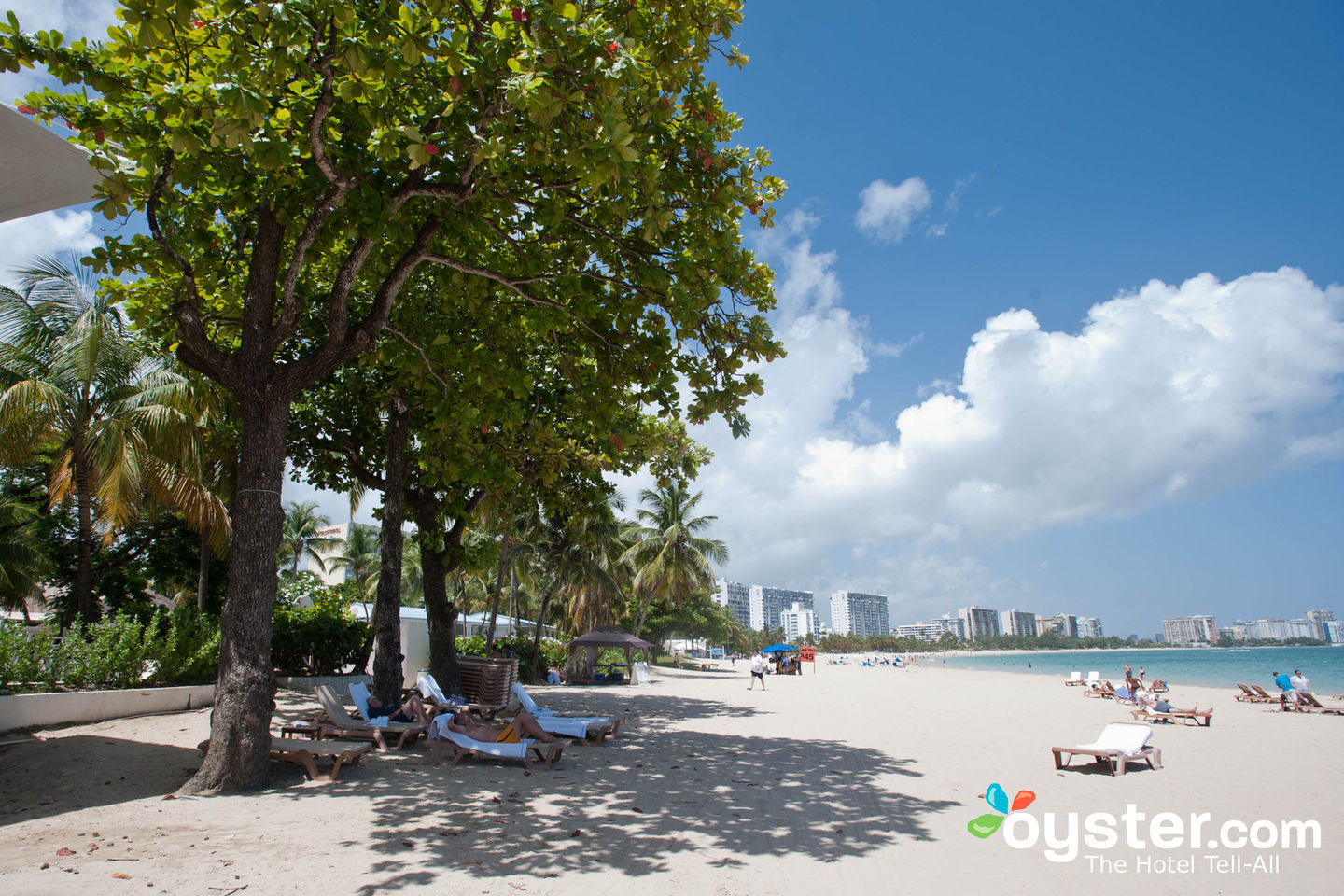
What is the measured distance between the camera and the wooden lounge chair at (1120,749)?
8617 millimetres

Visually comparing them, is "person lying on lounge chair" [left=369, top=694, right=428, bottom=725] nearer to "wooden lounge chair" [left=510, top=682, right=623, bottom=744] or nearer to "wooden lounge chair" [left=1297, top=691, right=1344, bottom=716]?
"wooden lounge chair" [left=510, top=682, right=623, bottom=744]

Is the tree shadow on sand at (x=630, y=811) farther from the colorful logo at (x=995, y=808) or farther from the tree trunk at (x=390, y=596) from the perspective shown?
the tree trunk at (x=390, y=596)

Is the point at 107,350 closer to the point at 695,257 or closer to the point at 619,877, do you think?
the point at 695,257

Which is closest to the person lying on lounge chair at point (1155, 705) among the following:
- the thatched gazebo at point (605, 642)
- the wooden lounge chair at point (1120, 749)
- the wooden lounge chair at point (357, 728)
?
the wooden lounge chair at point (1120, 749)

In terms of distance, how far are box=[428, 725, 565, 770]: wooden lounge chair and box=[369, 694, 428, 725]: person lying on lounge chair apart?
4.22 feet

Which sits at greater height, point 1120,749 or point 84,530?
point 84,530

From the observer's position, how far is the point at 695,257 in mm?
7402

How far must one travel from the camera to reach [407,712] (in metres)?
10.2

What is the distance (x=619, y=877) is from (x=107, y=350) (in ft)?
49.4

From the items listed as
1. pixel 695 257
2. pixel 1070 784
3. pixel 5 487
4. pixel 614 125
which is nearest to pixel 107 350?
pixel 5 487

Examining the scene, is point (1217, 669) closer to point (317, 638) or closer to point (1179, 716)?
point (1179, 716)

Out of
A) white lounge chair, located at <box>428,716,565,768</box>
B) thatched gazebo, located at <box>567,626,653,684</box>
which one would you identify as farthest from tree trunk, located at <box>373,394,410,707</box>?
thatched gazebo, located at <box>567,626,653,684</box>

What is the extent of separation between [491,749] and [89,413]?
1162 centimetres

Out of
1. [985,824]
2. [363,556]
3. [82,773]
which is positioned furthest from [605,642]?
[363,556]
